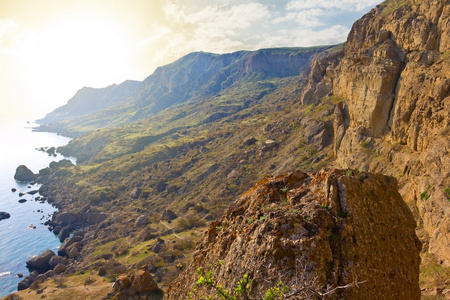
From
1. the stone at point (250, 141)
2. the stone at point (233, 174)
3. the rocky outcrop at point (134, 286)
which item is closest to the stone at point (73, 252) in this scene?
the stone at point (233, 174)

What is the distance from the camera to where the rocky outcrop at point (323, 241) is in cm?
849

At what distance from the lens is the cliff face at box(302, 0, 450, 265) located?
2341 cm

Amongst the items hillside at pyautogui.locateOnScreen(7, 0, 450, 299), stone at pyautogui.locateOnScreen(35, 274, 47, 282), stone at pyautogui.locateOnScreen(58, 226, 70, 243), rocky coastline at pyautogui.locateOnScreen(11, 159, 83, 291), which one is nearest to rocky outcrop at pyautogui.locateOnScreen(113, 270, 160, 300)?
hillside at pyautogui.locateOnScreen(7, 0, 450, 299)

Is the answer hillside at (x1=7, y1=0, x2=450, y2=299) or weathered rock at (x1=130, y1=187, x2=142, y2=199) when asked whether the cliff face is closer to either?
hillside at (x1=7, y1=0, x2=450, y2=299)

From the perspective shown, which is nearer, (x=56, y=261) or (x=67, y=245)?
(x=56, y=261)

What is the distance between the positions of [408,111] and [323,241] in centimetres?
2921

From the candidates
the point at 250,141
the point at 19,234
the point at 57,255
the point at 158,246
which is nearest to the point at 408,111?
the point at 158,246

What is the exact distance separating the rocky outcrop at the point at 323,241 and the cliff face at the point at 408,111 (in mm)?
13248

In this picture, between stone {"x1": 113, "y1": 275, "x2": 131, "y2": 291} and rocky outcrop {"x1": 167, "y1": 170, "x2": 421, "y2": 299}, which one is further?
stone {"x1": 113, "y1": 275, "x2": 131, "y2": 291}

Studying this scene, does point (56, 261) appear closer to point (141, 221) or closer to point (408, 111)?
point (141, 221)

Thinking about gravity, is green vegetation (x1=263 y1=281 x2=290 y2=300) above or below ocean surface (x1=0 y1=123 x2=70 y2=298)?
above

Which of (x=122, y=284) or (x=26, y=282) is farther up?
(x=122, y=284)

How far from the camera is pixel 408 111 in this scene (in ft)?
102

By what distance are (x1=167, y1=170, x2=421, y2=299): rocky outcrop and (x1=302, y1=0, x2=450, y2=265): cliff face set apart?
13.2m
